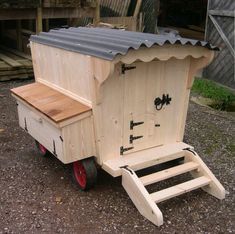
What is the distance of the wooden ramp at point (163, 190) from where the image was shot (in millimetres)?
3604

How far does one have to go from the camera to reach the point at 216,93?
8.10 metres

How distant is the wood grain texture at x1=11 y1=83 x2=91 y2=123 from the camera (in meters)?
3.78

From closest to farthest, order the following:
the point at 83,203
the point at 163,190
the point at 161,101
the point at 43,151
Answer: the point at 163,190 → the point at 83,203 → the point at 161,101 → the point at 43,151

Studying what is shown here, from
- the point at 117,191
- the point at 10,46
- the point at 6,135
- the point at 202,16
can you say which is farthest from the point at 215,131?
the point at 202,16

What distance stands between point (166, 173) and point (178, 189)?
0.26 metres

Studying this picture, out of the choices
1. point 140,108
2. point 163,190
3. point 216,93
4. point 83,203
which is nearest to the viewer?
point 163,190

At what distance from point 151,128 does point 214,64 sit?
5.32 meters

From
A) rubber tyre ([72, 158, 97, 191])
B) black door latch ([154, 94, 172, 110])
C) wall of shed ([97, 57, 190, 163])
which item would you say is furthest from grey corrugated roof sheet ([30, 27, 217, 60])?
rubber tyre ([72, 158, 97, 191])

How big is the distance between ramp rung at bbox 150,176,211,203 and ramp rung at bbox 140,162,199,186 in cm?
15

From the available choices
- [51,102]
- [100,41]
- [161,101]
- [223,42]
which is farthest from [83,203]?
[223,42]

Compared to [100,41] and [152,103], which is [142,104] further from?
[100,41]

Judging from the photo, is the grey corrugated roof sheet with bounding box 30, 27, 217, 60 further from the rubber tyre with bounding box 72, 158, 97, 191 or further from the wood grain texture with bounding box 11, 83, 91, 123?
the rubber tyre with bounding box 72, 158, 97, 191

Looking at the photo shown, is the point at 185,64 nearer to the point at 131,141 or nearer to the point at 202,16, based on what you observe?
the point at 131,141

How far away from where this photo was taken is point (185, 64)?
4.26 m
